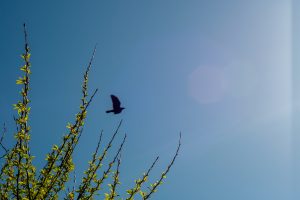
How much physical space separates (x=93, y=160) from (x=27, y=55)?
2.43 m

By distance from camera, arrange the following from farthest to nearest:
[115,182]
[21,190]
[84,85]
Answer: [84,85]
[115,182]
[21,190]

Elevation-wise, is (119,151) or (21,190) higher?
(119,151)

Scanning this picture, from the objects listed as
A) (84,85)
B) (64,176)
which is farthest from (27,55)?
(64,176)

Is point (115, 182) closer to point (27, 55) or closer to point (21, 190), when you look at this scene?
point (21, 190)

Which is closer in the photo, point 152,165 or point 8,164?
point 152,165

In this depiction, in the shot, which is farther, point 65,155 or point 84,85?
point 84,85

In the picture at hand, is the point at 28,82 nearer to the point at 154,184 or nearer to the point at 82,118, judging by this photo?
the point at 82,118

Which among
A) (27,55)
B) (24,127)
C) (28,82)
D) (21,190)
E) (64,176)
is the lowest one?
(21,190)

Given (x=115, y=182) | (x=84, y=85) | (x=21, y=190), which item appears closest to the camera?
(x=21, y=190)

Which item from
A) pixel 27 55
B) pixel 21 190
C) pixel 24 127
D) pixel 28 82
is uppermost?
pixel 27 55

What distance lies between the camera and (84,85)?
22.6ft

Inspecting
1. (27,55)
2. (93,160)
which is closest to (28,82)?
(27,55)

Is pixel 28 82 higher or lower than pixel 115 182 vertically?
higher

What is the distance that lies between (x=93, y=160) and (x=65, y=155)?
66 centimetres
